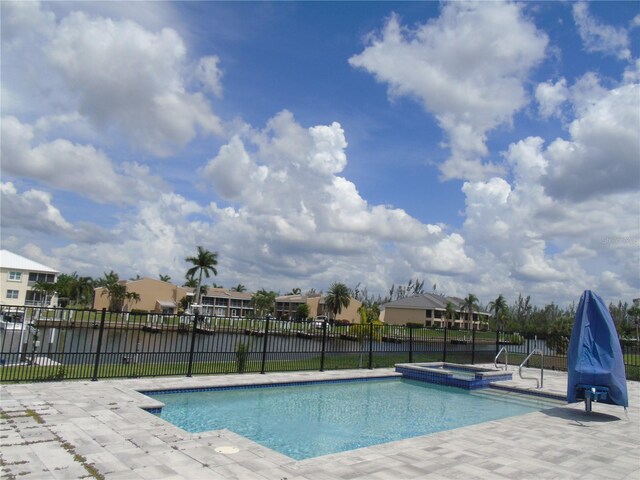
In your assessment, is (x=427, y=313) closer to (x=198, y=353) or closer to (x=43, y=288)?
(x=43, y=288)

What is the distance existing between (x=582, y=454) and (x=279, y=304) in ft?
321

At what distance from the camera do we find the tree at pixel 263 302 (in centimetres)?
9369

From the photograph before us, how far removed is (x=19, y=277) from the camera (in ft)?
197

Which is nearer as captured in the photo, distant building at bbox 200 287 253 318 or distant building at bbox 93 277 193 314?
distant building at bbox 93 277 193 314

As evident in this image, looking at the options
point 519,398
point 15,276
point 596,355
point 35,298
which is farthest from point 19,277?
point 596,355

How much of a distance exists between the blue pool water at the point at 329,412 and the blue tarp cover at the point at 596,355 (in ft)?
7.84

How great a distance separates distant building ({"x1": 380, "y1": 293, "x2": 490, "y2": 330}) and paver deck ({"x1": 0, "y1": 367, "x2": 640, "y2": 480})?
235ft

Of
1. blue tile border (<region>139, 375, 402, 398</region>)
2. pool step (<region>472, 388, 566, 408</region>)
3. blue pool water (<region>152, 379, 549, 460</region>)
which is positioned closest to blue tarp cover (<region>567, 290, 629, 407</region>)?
blue pool water (<region>152, 379, 549, 460</region>)

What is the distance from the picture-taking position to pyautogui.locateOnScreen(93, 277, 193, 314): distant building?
79.3 meters

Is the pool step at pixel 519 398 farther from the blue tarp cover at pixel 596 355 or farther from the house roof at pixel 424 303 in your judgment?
the house roof at pixel 424 303

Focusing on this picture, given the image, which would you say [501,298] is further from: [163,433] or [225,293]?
[163,433]

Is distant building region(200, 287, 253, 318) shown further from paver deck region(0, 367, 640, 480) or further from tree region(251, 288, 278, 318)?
paver deck region(0, 367, 640, 480)

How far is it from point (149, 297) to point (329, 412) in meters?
76.9

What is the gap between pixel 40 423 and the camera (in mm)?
6762
